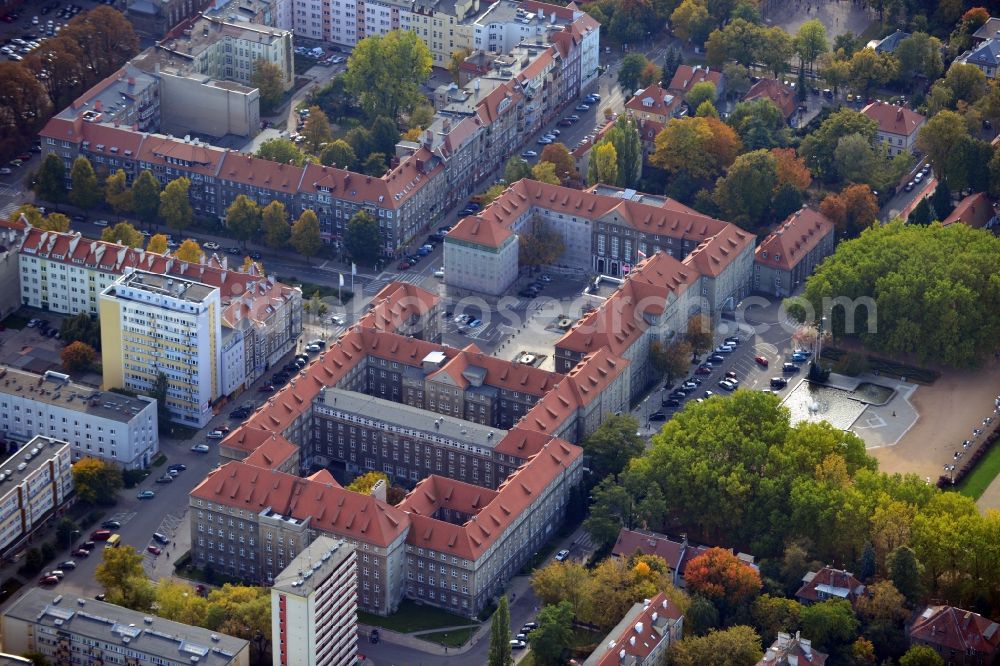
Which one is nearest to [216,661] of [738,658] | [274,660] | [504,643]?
[274,660]

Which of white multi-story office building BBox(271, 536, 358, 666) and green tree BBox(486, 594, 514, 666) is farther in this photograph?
green tree BBox(486, 594, 514, 666)

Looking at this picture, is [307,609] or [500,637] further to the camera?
[500,637]

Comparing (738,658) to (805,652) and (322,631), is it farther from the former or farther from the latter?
(322,631)

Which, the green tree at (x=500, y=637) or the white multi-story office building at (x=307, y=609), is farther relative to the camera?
the green tree at (x=500, y=637)

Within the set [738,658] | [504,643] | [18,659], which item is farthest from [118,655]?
[738,658]

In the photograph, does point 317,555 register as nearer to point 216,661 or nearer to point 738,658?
point 216,661

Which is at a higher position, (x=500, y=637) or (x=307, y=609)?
(x=307, y=609)
